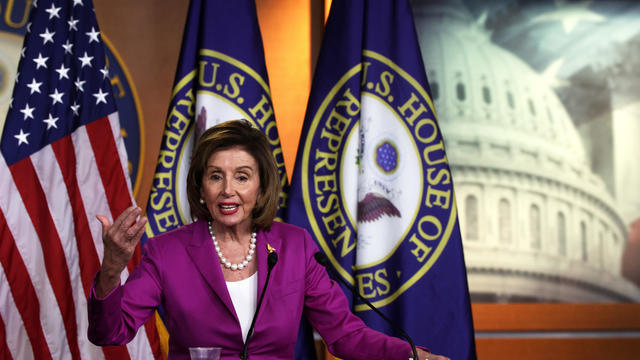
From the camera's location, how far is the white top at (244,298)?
172 centimetres

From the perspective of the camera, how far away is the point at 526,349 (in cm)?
291

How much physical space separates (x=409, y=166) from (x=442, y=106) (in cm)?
54

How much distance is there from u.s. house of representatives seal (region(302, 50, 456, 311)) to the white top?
29.9 inches

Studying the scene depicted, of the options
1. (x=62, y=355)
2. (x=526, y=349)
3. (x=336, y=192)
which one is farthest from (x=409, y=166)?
(x=62, y=355)

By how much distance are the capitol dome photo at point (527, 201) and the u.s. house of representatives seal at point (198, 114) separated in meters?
0.91

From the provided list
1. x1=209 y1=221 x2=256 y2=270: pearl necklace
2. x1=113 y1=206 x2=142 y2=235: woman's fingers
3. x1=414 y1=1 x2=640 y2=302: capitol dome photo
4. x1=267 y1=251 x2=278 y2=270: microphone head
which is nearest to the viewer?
x1=113 y1=206 x2=142 y2=235: woman's fingers

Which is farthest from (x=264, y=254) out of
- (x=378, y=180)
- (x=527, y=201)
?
(x=527, y=201)

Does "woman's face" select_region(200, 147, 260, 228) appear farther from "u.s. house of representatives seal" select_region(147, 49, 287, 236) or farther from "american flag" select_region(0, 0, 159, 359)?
"american flag" select_region(0, 0, 159, 359)

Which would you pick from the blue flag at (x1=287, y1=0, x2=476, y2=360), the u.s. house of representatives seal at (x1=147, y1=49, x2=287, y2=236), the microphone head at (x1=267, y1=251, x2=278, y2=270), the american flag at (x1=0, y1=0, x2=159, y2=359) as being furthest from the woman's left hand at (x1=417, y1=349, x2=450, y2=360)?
the american flag at (x1=0, y1=0, x2=159, y2=359)

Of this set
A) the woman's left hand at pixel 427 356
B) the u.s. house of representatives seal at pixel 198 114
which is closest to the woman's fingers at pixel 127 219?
the woman's left hand at pixel 427 356

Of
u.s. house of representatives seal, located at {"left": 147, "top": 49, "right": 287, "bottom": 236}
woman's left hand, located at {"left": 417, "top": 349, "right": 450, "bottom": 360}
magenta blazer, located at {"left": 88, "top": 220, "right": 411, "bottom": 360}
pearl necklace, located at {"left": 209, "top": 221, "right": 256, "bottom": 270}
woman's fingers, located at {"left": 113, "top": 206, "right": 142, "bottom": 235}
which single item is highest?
u.s. house of representatives seal, located at {"left": 147, "top": 49, "right": 287, "bottom": 236}

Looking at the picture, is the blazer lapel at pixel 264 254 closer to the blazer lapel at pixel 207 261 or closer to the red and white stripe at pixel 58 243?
the blazer lapel at pixel 207 261

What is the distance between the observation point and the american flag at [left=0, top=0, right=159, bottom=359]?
7.52 ft

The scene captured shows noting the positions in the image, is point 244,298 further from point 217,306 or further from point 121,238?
point 121,238
